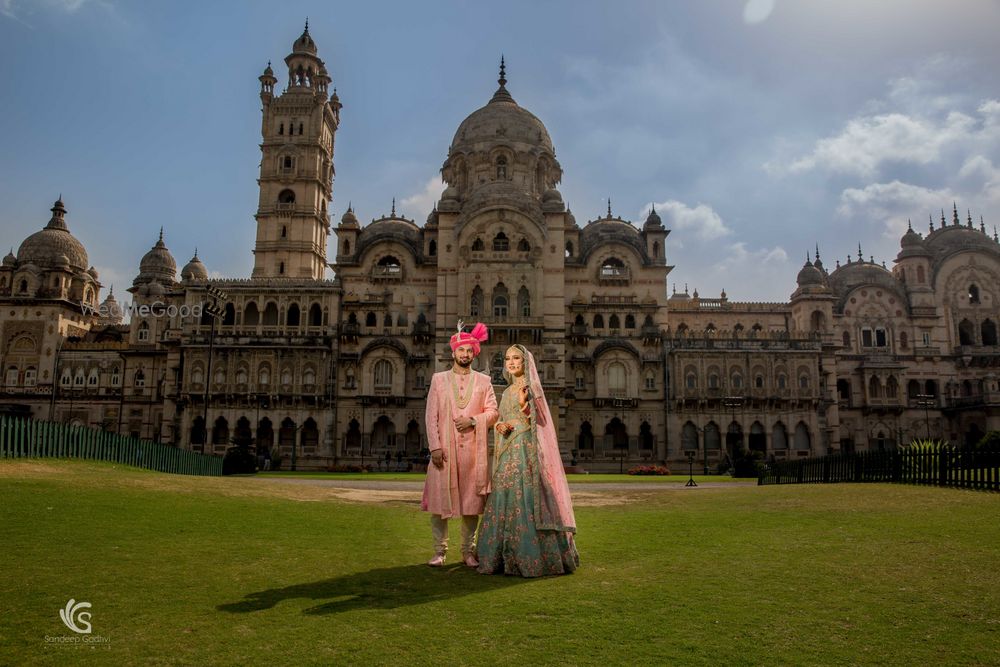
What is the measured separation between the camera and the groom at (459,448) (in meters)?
10.1

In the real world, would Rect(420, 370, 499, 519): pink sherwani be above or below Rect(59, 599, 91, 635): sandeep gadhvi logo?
above

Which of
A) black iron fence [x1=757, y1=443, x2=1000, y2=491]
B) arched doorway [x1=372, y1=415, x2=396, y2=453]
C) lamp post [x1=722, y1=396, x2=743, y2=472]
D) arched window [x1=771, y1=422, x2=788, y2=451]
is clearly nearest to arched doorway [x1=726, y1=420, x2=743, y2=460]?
lamp post [x1=722, y1=396, x2=743, y2=472]

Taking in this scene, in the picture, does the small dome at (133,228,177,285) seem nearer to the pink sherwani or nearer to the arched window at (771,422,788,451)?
the arched window at (771,422,788,451)

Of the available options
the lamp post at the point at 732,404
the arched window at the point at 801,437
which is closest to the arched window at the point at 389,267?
the lamp post at the point at 732,404

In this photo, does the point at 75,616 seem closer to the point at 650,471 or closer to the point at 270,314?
the point at 650,471

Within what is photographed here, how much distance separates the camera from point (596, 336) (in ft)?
168

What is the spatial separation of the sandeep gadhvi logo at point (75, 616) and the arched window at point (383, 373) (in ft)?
139

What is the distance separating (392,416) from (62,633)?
42922mm

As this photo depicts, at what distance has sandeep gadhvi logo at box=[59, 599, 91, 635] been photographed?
6832 mm

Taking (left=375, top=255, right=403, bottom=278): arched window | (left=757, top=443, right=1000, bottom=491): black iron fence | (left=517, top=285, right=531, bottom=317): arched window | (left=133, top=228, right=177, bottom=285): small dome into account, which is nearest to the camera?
(left=757, top=443, right=1000, bottom=491): black iron fence

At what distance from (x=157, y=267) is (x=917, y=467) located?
60653 mm

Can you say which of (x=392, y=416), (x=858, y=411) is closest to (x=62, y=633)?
(x=392, y=416)

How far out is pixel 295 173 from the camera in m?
55.7

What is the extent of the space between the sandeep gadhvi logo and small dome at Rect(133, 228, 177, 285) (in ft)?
204
